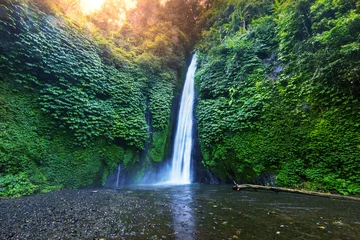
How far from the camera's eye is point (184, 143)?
10992 mm

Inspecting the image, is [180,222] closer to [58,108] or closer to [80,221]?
[80,221]

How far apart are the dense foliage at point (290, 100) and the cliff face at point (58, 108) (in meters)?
4.56

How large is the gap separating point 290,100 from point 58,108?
9.01 m

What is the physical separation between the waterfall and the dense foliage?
1260 mm

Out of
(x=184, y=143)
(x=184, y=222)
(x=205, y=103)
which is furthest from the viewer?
(x=184, y=143)

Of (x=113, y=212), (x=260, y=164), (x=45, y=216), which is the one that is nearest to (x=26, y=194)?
(x=45, y=216)

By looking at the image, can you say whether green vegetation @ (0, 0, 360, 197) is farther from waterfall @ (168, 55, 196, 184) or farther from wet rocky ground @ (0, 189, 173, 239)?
wet rocky ground @ (0, 189, 173, 239)

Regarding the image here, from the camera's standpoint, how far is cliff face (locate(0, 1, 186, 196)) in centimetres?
573

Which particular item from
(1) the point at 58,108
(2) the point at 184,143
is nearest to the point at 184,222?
(1) the point at 58,108

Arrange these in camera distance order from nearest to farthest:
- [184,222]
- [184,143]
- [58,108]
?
[184,222], [58,108], [184,143]

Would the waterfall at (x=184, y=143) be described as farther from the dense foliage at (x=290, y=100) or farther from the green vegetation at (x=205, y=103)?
the dense foliage at (x=290, y=100)

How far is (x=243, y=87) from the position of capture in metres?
8.68

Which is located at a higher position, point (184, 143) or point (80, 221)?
point (184, 143)

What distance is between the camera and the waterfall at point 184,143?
10.4 meters
